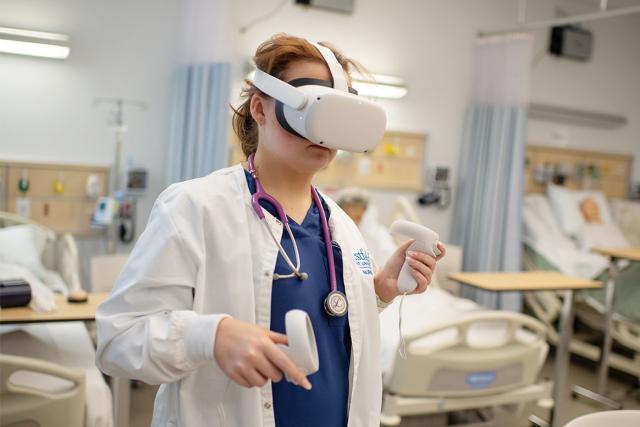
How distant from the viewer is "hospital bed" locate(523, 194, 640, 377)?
4.11 m

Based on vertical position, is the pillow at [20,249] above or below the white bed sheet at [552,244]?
below

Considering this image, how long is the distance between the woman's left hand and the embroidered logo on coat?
0.05 m

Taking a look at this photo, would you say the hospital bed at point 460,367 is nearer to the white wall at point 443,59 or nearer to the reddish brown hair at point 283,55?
the reddish brown hair at point 283,55

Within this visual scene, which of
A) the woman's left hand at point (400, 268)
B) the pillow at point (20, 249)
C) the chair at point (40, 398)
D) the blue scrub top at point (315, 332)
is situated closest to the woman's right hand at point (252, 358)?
the blue scrub top at point (315, 332)

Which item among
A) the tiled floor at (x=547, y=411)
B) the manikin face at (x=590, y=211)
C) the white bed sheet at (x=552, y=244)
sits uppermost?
the manikin face at (x=590, y=211)

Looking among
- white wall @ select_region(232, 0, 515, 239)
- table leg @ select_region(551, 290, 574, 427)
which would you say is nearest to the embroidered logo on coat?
table leg @ select_region(551, 290, 574, 427)

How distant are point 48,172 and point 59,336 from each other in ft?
4.68

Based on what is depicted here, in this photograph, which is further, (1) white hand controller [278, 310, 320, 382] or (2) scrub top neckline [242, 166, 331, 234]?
(2) scrub top neckline [242, 166, 331, 234]

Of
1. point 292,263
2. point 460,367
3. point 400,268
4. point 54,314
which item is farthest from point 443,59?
point 292,263

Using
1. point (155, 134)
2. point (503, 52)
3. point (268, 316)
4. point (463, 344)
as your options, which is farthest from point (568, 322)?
point (155, 134)

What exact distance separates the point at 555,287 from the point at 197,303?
259 centimetres

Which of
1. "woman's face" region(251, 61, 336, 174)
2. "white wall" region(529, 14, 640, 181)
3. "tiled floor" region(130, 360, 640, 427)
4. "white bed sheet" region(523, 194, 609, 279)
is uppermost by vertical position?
"white wall" region(529, 14, 640, 181)

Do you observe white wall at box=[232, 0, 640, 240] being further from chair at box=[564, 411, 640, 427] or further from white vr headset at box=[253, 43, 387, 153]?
chair at box=[564, 411, 640, 427]

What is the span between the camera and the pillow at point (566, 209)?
16.8 feet
